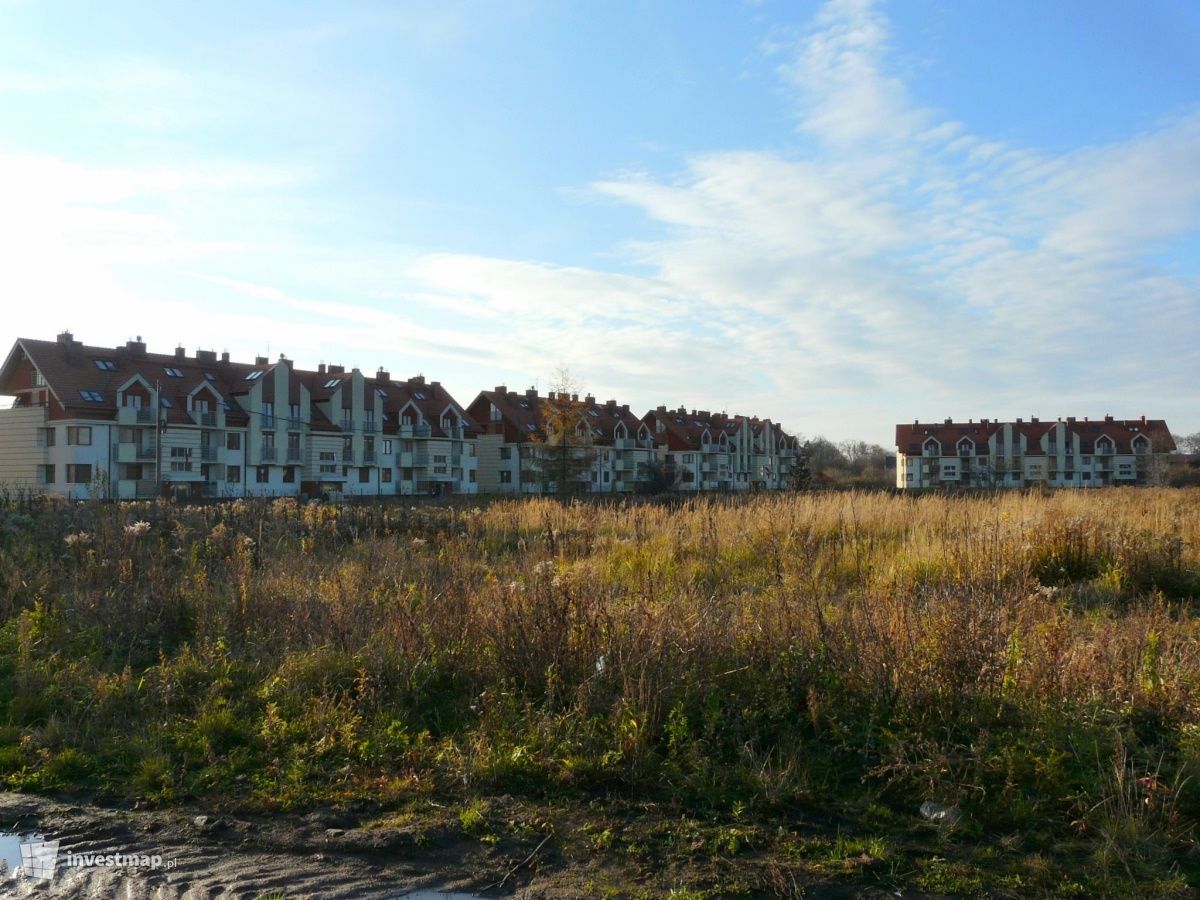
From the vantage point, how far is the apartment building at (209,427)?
51.4m

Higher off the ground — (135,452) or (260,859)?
(135,452)

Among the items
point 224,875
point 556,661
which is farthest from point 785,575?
point 224,875

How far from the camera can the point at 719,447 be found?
99.2 meters

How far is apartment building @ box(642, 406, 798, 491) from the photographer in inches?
3745

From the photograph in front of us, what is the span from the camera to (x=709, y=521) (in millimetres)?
12711

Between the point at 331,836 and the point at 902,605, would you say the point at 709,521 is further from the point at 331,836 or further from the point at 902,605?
the point at 331,836

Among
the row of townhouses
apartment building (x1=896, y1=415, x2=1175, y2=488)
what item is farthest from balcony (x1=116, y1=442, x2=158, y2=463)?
apartment building (x1=896, y1=415, x2=1175, y2=488)

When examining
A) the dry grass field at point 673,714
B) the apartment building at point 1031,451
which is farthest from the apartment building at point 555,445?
the dry grass field at point 673,714

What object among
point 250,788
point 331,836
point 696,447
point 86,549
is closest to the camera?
point 331,836

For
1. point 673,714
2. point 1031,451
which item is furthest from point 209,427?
point 1031,451

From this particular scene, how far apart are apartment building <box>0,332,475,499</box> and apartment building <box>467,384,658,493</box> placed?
22.8 feet

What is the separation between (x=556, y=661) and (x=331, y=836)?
1.99m

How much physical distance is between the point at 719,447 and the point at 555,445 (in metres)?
42.7

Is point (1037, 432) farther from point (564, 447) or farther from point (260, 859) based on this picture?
point (260, 859)
